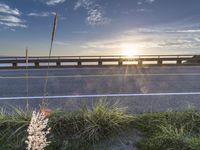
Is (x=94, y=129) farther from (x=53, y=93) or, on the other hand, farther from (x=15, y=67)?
(x=15, y=67)

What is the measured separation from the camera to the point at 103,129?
4.23m

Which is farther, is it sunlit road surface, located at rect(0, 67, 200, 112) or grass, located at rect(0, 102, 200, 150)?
sunlit road surface, located at rect(0, 67, 200, 112)

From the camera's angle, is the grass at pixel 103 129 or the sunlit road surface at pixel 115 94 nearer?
the grass at pixel 103 129

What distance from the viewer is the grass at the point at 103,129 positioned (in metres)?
3.92

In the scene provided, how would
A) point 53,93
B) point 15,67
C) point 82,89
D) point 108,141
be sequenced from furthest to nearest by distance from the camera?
point 15,67 → point 82,89 → point 53,93 → point 108,141

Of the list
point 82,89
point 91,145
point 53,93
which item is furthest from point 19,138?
point 82,89

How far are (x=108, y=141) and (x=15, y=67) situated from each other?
1881 cm

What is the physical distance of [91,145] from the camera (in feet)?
13.0

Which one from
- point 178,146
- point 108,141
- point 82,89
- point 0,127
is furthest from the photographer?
point 82,89

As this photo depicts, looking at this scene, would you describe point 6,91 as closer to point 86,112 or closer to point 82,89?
point 82,89

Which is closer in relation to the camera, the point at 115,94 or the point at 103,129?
the point at 103,129

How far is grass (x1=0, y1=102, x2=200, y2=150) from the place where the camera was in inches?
154

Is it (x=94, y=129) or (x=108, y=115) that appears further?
(x=108, y=115)

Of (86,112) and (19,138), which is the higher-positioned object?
(86,112)
